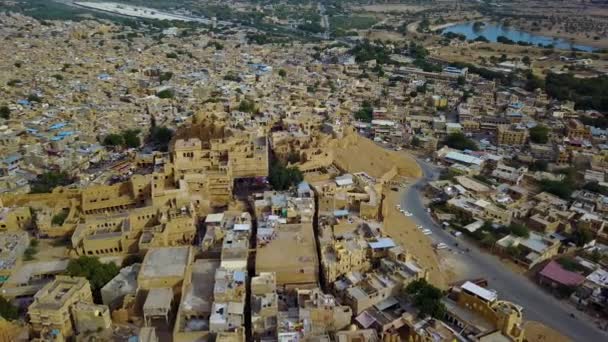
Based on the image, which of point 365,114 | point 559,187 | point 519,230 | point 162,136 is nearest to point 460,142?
point 559,187

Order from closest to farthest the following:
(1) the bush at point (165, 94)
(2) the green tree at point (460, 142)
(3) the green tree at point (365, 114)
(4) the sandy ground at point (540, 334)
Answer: (4) the sandy ground at point (540, 334) < (2) the green tree at point (460, 142) < (3) the green tree at point (365, 114) < (1) the bush at point (165, 94)

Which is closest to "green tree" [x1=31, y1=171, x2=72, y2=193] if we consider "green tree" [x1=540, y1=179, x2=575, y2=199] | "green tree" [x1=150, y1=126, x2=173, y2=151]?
"green tree" [x1=150, y1=126, x2=173, y2=151]

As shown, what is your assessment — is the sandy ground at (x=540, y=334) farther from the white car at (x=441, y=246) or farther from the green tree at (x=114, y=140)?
the green tree at (x=114, y=140)

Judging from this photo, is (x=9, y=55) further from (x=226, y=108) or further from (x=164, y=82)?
(x=226, y=108)

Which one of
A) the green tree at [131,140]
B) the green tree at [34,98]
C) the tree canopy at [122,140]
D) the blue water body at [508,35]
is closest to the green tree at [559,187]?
the green tree at [131,140]

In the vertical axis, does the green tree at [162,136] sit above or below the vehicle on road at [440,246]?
A: above

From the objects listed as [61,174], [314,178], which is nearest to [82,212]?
[61,174]

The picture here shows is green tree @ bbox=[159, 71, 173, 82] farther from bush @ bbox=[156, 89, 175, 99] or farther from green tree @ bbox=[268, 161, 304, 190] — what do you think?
green tree @ bbox=[268, 161, 304, 190]

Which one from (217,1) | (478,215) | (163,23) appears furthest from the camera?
(217,1)
